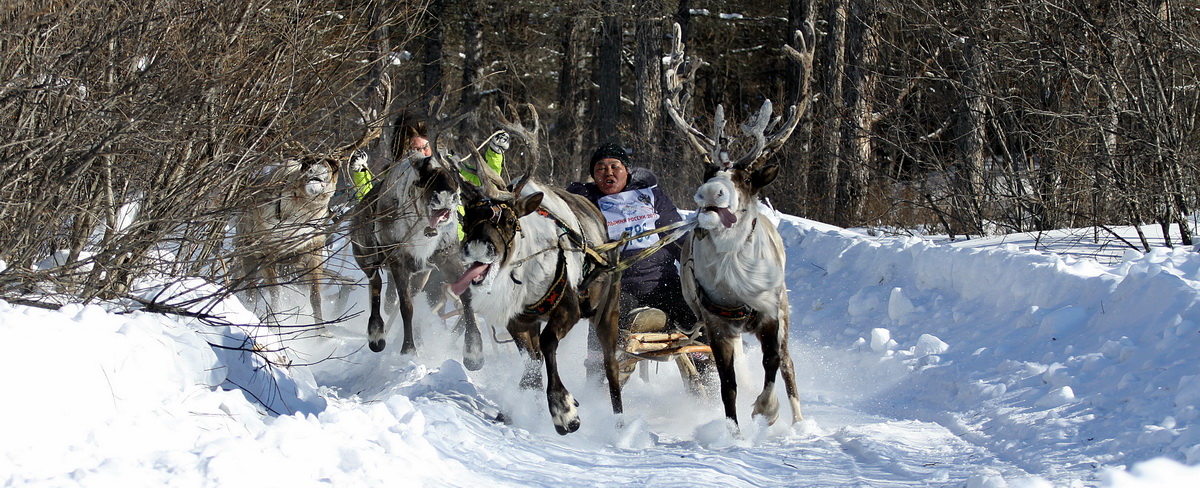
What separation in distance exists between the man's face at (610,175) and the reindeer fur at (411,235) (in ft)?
3.35

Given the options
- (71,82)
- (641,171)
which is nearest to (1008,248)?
(641,171)

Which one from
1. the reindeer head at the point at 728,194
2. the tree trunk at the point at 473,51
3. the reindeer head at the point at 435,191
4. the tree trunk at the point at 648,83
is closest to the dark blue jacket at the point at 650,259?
the reindeer head at the point at 435,191

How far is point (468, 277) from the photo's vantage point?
5.40 metres

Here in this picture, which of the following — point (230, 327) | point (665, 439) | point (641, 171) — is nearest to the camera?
point (230, 327)

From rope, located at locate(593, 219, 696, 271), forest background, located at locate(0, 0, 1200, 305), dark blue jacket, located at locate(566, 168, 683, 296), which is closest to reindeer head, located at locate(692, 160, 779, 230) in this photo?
rope, located at locate(593, 219, 696, 271)

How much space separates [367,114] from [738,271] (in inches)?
135

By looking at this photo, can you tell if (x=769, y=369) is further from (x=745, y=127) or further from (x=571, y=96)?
(x=571, y=96)

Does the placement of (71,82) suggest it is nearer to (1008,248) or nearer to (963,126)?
(1008,248)

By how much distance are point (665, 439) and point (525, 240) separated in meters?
1.37

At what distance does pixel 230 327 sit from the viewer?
5.23 m

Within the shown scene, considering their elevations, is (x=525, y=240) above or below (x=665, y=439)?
above

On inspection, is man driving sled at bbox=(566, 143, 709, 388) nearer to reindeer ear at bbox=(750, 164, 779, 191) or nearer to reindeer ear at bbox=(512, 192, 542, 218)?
reindeer ear at bbox=(512, 192, 542, 218)

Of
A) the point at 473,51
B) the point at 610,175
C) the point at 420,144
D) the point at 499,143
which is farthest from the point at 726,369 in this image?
the point at 473,51

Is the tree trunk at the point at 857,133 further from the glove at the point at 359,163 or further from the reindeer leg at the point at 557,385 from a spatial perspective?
the reindeer leg at the point at 557,385
